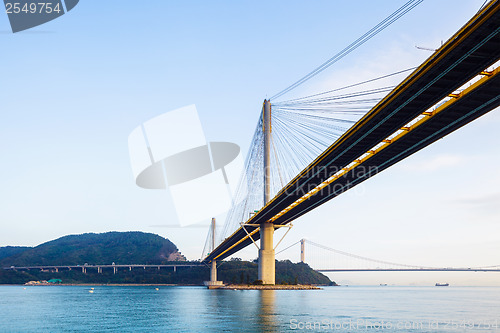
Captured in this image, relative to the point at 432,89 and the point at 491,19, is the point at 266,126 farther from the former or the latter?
the point at 491,19

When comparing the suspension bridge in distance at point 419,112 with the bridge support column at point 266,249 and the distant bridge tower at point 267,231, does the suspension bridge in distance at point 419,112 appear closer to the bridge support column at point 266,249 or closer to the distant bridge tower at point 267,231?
the distant bridge tower at point 267,231

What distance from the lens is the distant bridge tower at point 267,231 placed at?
2874 inches

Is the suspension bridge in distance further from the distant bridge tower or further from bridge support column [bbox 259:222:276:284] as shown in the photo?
bridge support column [bbox 259:222:276:284]

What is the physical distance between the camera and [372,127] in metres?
36.6

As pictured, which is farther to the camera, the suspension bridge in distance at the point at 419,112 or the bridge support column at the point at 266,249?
the bridge support column at the point at 266,249

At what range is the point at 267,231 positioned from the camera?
80.1 metres

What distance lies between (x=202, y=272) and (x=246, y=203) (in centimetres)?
12434

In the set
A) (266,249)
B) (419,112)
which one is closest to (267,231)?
(266,249)

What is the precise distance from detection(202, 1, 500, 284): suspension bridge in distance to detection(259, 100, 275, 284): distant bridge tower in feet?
33.8

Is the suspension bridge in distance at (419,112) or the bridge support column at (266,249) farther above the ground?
the suspension bridge in distance at (419,112)

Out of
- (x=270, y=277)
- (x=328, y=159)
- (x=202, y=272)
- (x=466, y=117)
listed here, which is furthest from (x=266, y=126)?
(x=202, y=272)

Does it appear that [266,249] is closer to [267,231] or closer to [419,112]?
[267,231]

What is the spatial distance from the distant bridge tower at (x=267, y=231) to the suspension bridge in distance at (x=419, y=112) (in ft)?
33.8

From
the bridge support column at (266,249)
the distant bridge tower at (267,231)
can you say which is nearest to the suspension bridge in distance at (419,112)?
the distant bridge tower at (267,231)
